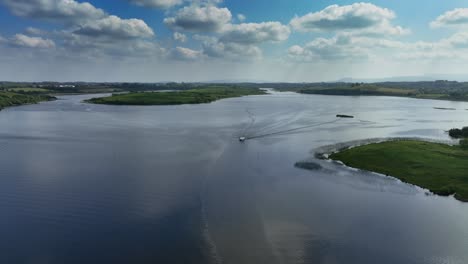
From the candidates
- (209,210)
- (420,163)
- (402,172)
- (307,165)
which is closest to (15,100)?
(307,165)

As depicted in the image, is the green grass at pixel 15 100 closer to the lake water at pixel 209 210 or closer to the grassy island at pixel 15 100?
the grassy island at pixel 15 100

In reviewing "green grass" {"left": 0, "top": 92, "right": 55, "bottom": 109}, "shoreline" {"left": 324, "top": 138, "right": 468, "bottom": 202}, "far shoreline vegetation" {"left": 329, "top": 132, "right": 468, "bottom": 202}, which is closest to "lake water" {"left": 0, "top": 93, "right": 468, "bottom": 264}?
"shoreline" {"left": 324, "top": 138, "right": 468, "bottom": 202}

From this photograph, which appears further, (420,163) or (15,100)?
(15,100)

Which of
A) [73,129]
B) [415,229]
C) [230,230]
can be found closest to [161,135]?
[73,129]

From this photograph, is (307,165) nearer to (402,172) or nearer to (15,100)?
(402,172)

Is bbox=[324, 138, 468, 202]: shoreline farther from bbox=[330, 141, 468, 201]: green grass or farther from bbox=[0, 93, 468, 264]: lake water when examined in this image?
bbox=[0, 93, 468, 264]: lake water

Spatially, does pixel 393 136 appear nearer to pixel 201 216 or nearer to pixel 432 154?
pixel 432 154

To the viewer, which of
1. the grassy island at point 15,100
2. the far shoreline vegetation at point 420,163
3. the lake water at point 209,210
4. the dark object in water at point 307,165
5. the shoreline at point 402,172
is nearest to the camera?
the lake water at point 209,210

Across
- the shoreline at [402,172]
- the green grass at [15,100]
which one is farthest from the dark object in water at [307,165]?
the green grass at [15,100]

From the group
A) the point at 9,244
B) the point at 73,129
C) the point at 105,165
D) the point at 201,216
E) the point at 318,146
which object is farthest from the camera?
the point at 73,129
